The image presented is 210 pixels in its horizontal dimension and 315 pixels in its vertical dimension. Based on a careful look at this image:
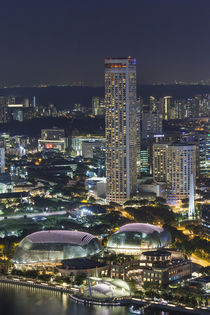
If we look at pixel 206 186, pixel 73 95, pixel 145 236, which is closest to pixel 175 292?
pixel 145 236

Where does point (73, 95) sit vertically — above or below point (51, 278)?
above

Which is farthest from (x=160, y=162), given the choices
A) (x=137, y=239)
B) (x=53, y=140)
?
(x=53, y=140)

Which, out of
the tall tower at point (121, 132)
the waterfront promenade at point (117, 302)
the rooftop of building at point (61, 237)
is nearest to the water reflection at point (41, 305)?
the waterfront promenade at point (117, 302)

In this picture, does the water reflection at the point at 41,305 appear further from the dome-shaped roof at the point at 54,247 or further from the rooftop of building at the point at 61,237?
the rooftop of building at the point at 61,237

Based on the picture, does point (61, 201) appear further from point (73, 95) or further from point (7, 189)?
point (73, 95)

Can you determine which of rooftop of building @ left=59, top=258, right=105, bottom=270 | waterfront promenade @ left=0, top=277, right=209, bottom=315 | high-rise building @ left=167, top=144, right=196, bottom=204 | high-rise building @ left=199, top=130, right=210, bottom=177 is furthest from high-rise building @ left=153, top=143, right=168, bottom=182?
waterfront promenade @ left=0, top=277, right=209, bottom=315
